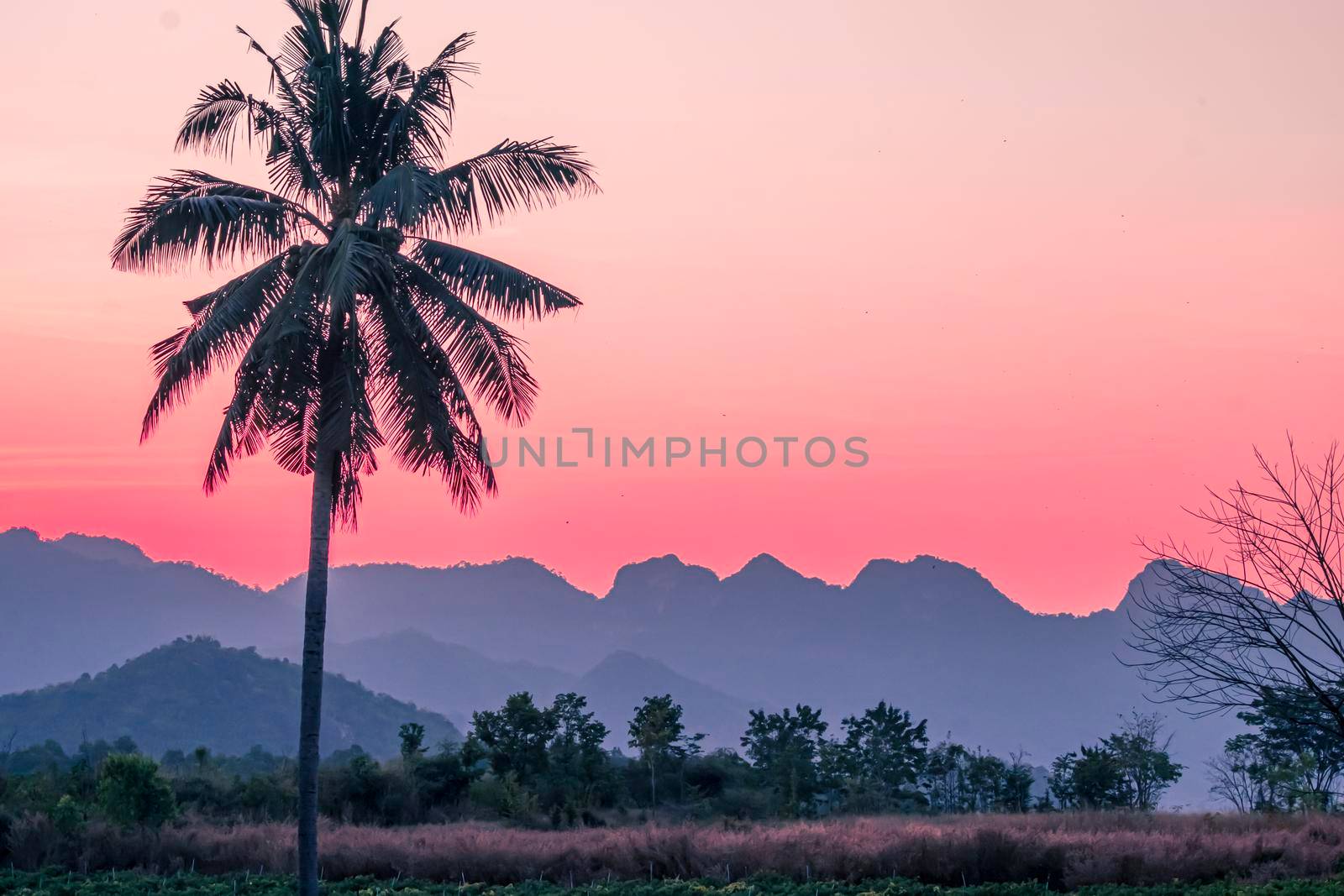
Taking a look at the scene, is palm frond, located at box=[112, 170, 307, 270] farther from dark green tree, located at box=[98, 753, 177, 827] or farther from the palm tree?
dark green tree, located at box=[98, 753, 177, 827]

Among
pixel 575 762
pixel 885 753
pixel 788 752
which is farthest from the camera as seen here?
pixel 885 753

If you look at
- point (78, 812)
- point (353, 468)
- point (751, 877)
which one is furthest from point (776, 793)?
point (353, 468)

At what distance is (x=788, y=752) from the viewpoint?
44156 mm

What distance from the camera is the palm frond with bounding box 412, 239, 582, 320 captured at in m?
19.2

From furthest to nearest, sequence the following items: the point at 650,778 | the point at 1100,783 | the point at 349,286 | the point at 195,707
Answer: the point at 195,707 → the point at 650,778 → the point at 1100,783 → the point at 349,286

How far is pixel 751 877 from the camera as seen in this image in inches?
950

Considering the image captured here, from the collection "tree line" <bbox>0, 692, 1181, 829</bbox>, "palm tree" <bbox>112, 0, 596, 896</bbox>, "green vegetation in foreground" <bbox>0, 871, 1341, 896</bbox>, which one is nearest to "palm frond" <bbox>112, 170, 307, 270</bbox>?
"palm tree" <bbox>112, 0, 596, 896</bbox>

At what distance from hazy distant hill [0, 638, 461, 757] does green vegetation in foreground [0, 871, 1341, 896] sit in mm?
93594

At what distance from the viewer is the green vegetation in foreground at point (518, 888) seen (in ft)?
70.8

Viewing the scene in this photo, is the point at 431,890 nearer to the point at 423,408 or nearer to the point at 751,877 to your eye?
the point at 751,877

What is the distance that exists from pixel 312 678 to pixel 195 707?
12463 centimetres

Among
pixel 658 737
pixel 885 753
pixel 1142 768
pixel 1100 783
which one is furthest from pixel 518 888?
pixel 1142 768

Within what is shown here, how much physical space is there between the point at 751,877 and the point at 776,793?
1853cm

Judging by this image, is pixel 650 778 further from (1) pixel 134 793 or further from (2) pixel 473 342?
(2) pixel 473 342
